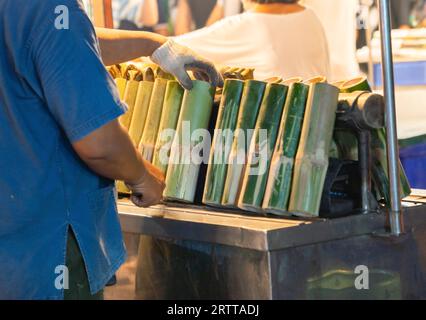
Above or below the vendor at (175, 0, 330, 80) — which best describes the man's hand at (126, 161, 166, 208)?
below

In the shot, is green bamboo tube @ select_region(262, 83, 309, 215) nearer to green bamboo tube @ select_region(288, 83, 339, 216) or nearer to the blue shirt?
green bamboo tube @ select_region(288, 83, 339, 216)

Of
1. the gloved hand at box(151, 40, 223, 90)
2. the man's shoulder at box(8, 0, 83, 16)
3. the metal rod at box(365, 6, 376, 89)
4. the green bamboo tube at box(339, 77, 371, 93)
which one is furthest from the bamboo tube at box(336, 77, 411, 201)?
the metal rod at box(365, 6, 376, 89)

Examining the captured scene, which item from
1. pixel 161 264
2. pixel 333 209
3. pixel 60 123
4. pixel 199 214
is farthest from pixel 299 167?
pixel 60 123

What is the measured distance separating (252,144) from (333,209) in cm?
23

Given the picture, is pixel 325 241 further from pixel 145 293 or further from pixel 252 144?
pixel 145 293

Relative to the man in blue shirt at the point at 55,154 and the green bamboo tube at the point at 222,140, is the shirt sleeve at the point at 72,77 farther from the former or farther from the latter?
the green bamboo tube at the point at 222,140

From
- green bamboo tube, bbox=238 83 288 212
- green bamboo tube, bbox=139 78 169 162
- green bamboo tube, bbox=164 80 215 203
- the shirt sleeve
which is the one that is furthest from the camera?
green bamboo tube, bbox=139 78 169 162

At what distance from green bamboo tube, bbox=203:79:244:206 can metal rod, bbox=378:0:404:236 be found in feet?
1.11

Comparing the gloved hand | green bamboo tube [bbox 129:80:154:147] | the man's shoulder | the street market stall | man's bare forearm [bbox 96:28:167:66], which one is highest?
the man's shoulder

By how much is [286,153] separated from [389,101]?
249 millimetres

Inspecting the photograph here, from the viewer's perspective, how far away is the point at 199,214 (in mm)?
1832

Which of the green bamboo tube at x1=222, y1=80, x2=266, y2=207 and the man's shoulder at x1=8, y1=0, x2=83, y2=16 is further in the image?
the green bamboo tube at x1=222, y1=80, x2=266, y2=207

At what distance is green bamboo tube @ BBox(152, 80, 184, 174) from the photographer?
195 cm
